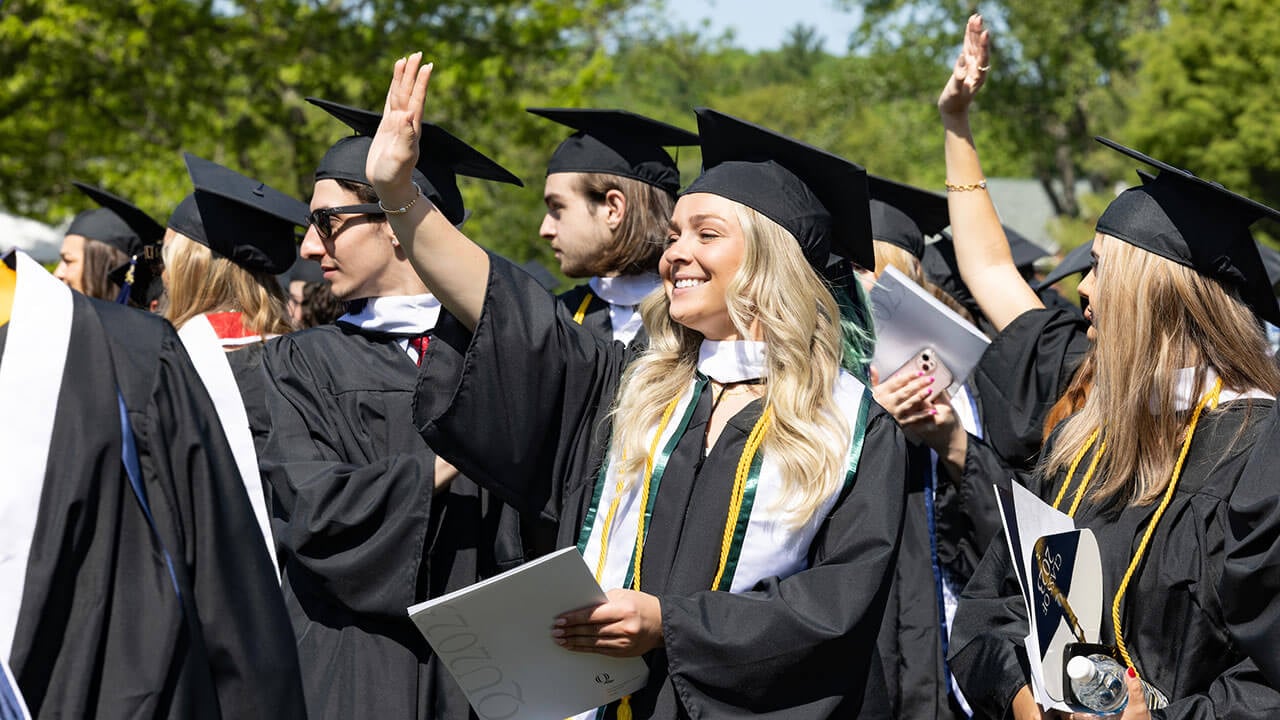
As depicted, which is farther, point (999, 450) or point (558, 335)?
point (999, 450)

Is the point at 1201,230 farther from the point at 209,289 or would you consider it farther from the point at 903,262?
the point at 209,289

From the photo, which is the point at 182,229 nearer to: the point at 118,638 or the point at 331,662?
the point at 331,662

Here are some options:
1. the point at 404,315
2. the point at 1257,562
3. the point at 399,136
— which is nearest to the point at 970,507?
the point at 1257,562

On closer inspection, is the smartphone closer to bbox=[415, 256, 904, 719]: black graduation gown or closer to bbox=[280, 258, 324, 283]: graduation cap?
bbox=[415, 256, 904, 719]: black graduation gown

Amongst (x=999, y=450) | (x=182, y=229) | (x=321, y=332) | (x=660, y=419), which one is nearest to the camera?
(x=660, y=419)

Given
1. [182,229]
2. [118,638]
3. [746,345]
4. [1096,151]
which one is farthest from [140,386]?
[1096,151]

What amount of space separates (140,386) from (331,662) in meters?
1.49

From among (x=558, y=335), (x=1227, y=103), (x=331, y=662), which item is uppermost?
(x=1227, y=103)

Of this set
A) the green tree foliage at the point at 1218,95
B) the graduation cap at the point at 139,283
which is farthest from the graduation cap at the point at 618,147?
the green tree foliage at the point at 1218,95

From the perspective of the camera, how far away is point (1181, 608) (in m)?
2.79

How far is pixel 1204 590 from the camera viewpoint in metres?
2.75

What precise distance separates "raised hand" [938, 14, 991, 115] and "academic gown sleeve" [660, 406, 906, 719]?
139cm

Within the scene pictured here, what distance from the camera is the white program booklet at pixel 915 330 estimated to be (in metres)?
3.81

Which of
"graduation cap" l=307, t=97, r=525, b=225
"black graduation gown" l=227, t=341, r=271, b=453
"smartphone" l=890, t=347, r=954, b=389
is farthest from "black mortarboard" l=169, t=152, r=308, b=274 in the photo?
"smartphone" l=890, t=347, r=954, b=389
